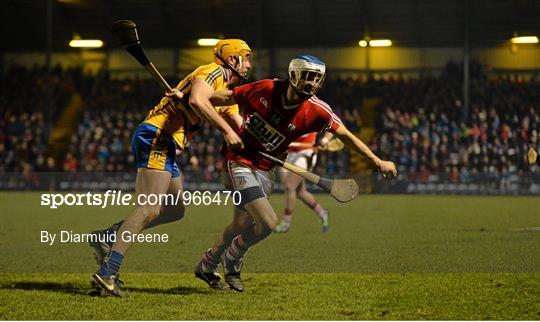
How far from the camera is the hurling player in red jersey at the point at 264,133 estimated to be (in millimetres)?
7402

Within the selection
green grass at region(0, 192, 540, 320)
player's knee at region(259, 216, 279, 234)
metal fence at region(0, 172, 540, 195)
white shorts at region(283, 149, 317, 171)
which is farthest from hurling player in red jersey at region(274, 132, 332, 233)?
metal fence at region(0, 172, 540, 195)

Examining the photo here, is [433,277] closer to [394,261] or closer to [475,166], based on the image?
[394,261]

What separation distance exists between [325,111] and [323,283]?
1.66 m

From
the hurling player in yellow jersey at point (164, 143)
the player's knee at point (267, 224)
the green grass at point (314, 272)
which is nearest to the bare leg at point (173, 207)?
the hurling player in yellow jersey at point (164, 143)

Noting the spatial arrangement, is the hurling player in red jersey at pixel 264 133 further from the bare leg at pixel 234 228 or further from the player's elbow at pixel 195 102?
the player's elbow at pixel 195 102

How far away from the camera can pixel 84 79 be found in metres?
35.3

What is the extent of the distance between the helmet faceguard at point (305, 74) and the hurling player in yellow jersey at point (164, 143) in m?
0.61

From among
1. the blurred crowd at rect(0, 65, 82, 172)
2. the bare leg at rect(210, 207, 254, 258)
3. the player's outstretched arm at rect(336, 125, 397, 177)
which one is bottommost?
the bare leg at rect(210, 207, 254, 258)

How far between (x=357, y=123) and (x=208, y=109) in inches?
933

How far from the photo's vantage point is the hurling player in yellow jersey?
7504 millimetres

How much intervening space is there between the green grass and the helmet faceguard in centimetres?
156

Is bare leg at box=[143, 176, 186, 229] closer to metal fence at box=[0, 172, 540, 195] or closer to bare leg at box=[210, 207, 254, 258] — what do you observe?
bare leg at box=[210, 207, 254, 258]

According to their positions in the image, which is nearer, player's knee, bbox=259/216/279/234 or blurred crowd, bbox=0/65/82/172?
player's knee, bbox=259/216/279/234

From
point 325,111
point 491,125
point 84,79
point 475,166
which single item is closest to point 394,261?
point 325,111
